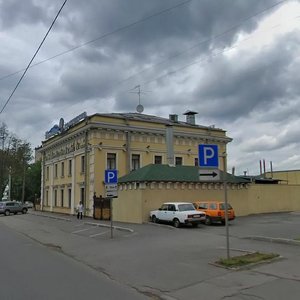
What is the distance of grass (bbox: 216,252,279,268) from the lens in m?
11.8

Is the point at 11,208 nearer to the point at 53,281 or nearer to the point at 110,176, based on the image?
the point at 110,176

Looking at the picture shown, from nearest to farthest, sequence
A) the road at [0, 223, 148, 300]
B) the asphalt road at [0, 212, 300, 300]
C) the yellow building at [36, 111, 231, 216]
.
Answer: the road at [0, 223, 148, 300]
the asphalt road at [0, 212, 300, 300]
the yellow building at [36, 111, 231, 216]

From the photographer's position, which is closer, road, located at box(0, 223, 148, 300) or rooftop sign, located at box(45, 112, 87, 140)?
road, located at box(0, 223, 148, 300)

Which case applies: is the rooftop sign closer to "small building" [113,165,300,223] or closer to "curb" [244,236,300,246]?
"small building" [113,165,300,223]

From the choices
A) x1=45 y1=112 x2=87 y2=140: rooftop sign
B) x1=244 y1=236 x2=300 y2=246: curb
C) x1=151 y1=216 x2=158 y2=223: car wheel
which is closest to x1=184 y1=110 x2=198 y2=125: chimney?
x1=45 y1=112 x2=87 y2=140: rooftop sign

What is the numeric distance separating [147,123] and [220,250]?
28.5m

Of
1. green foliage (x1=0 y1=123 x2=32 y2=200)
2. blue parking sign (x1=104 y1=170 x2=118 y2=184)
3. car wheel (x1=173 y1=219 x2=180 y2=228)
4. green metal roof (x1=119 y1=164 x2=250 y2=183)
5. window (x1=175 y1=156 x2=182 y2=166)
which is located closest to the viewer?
blue parking sign (x1=104 y1=170 x2=118 y2=184)

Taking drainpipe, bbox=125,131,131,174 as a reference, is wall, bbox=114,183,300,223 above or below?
below

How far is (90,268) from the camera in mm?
12555

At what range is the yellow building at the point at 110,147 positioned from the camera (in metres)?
40.2

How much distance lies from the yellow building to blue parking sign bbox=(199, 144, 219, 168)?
84.7 feet

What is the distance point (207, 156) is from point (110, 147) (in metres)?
28.3

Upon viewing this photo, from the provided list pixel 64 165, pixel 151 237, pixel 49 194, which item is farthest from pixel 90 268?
pixel 49 194

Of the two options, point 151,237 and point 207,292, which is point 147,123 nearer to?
point 151,237
